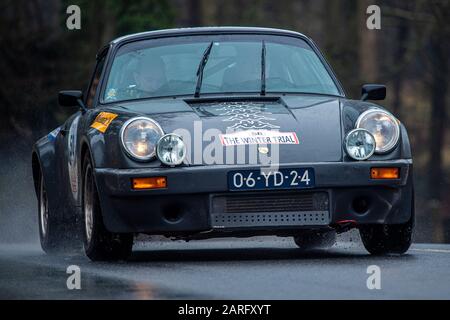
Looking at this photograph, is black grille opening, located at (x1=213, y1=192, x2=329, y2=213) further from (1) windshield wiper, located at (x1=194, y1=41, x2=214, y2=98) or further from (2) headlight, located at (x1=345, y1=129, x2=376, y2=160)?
(1) windshield wiper, located at (x1=194, y1=41, x2=214, y2=98)

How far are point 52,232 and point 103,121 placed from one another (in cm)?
209

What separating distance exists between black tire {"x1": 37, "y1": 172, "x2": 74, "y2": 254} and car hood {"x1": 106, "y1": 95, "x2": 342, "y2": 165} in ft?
6.04

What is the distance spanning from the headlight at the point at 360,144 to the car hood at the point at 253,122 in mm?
62

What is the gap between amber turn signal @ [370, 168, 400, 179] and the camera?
817 cm

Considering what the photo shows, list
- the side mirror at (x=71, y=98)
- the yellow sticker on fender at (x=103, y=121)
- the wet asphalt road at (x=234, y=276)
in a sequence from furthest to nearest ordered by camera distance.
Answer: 1. the side mirror at (x=71, y=98)
2. the yellow sticker on fender at (x=103, y=121)
3. the wet asphalt road at (x=234, y=276)

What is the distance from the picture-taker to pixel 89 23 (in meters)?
28.8

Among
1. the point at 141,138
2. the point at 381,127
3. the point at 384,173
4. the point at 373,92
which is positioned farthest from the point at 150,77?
the point at 384,173

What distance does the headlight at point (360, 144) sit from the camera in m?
8.19

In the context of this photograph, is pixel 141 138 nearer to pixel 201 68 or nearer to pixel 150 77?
pixel 150 77

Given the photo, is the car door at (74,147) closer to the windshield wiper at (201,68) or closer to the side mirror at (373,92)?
the windshield wiper at (201,68)

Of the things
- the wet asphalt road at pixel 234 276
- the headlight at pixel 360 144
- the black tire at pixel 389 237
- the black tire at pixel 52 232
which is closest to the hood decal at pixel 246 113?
the headlight at pixel 360 144

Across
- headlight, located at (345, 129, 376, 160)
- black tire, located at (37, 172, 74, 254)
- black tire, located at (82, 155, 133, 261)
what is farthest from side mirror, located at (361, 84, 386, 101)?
black tire, located at (37, 172, 74, 254)

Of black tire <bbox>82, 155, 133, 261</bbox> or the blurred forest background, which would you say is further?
the blurred forest background
